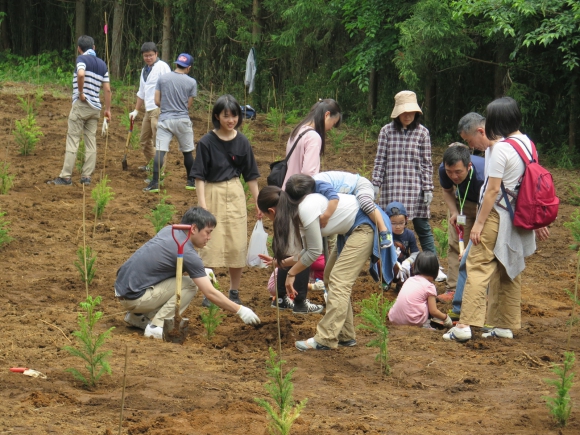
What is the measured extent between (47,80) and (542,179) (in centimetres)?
1441

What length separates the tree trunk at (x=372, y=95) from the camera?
16.6 metres

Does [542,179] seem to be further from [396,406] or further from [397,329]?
[396,406]

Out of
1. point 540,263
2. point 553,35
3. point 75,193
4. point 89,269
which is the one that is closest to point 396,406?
point 89,269

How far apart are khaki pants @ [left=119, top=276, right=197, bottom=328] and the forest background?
415cm

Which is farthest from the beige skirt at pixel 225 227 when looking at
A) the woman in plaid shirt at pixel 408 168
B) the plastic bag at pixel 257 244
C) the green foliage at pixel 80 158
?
the green foliage at pixel 80 158

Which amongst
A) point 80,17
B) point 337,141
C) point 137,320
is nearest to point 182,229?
point 137,320

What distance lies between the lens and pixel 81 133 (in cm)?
1086

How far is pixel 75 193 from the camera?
1077cm

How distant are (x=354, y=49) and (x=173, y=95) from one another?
5927mm

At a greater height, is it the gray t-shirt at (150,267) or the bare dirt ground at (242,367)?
the gray t-shirt at (150,267)

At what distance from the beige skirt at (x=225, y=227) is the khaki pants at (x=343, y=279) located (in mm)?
1315

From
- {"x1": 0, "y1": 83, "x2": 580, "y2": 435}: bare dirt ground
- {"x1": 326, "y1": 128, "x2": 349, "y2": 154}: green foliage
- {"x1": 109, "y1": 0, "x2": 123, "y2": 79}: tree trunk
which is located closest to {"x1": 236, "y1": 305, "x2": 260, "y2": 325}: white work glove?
{"x1": 0, "y1": 83, "x2": 580, "y2": 435}: bare dirt ground

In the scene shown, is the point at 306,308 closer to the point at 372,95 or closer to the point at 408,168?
the point at 408,168

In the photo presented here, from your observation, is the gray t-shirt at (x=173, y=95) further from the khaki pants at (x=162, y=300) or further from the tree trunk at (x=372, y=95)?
the tree trunk at (x=372, y=95)
